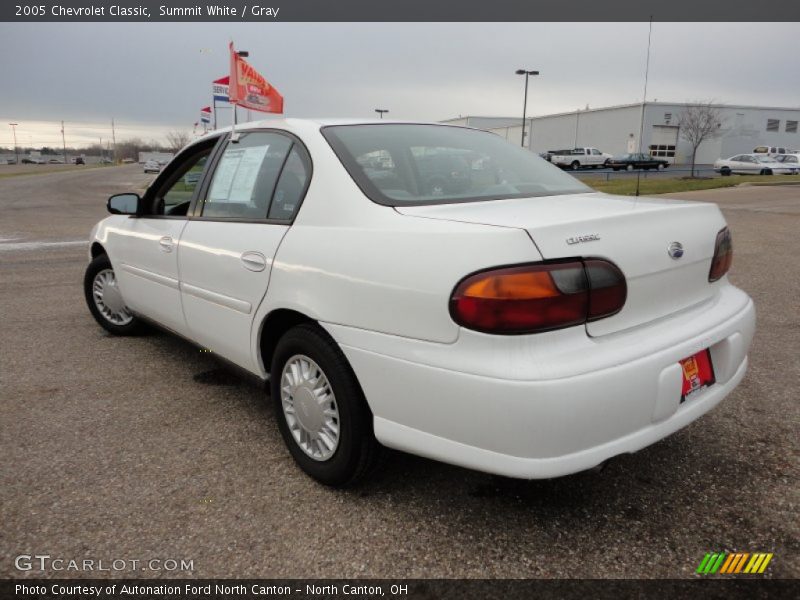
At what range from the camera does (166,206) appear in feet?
13.1

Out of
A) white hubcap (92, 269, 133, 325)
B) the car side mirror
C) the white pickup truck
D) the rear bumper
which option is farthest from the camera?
the white pickup truck

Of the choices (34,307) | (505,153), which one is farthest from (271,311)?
(34,307)

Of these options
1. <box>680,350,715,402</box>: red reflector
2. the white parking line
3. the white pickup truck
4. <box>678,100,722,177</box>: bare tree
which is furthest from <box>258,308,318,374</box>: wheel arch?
<box>678,100,722,177</box>: bare tree

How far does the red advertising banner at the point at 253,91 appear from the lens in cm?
1077

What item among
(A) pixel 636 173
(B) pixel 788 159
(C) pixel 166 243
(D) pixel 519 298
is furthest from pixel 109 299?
(B) pixel 788 159

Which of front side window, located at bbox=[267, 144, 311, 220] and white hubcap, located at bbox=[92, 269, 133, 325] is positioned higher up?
front side window, located at bbox=[267, 144, 311, 220]

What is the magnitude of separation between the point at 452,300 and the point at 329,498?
1.11m

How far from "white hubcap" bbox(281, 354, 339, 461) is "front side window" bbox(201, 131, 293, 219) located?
764 millimetres

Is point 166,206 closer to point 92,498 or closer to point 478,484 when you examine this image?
point 92,498

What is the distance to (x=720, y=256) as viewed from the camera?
8.29 ft

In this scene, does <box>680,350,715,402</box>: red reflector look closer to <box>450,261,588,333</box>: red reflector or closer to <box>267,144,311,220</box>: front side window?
<box>450,261,588,333</box>: red reflector

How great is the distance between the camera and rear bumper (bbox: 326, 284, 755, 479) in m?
1.85

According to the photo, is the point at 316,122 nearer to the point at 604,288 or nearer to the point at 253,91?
the point at 604,288

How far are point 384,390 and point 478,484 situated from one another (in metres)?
0.77
